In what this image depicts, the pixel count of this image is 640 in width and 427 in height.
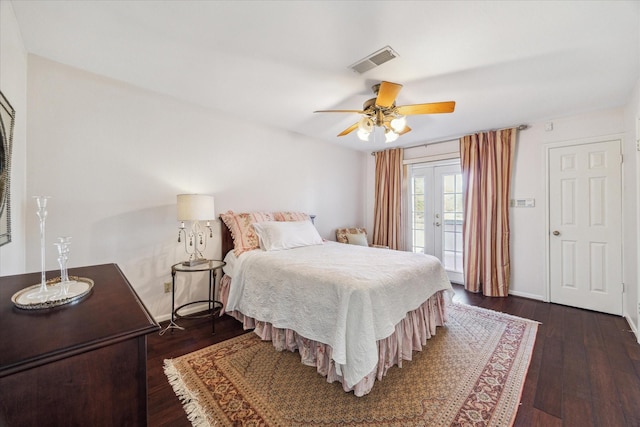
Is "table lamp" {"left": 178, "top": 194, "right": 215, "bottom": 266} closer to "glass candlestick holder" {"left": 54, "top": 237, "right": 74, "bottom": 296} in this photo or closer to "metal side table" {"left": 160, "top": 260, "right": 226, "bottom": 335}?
"metal side table" {"left": 160, "top": 260, "right": 226, "bottom": 335}

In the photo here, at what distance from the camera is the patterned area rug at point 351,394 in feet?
4.99

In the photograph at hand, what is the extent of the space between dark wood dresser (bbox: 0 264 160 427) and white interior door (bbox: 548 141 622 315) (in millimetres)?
4422

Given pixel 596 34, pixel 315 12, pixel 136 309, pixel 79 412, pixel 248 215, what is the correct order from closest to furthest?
pixel 79 412 → pixel 136 309 → pixel 315 12 → pixel 596 34 → pixel 248 215

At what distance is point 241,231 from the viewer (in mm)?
3025

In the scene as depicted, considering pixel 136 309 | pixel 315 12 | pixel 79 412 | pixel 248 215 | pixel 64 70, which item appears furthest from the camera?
pixel 248 215

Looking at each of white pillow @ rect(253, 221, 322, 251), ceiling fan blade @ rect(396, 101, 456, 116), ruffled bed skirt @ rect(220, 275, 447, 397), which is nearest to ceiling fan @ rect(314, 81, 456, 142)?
ceiling fan blade @ rect(396, 101, 456, 116)

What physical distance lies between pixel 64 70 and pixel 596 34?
4.11 metres

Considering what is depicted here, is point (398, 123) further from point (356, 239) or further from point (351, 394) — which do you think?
point (356, 239)

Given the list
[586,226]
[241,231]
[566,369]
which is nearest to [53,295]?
[241,231]

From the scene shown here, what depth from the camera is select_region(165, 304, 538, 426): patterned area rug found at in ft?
4.99

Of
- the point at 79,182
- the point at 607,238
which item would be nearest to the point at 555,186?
the point at 607,238

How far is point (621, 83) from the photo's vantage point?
2.44 meters

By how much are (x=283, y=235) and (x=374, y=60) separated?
1.99m

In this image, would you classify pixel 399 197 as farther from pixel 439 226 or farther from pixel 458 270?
pixel 458 270
